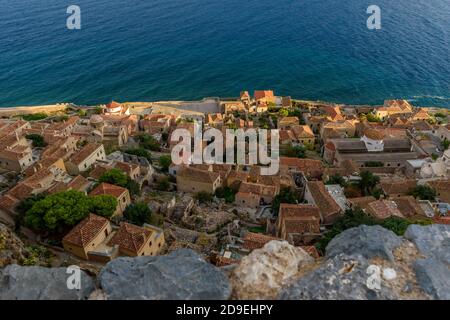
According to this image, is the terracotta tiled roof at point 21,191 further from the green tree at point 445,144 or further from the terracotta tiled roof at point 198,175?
the green tree at point 445,144

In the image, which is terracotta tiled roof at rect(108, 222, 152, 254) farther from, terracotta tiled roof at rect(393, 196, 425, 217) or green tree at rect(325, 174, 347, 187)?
terracotta tiled roof at rect(393, 196, 425, 217)

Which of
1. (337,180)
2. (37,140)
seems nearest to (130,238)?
(337,180)

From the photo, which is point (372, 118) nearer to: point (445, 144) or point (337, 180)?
point (445, 144)

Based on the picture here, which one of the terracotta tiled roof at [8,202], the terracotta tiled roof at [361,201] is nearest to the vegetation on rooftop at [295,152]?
the terracotta tiled roof at [361,201]

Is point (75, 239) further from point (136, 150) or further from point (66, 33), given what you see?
point (66, 33)

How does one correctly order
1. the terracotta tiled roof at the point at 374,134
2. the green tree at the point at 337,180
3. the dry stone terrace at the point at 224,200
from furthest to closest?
1. the terracotta tiled roof at the point at 374,134
2. the green tree at the point at 337,180
3. the dry stone terrace at the point at 224,200
